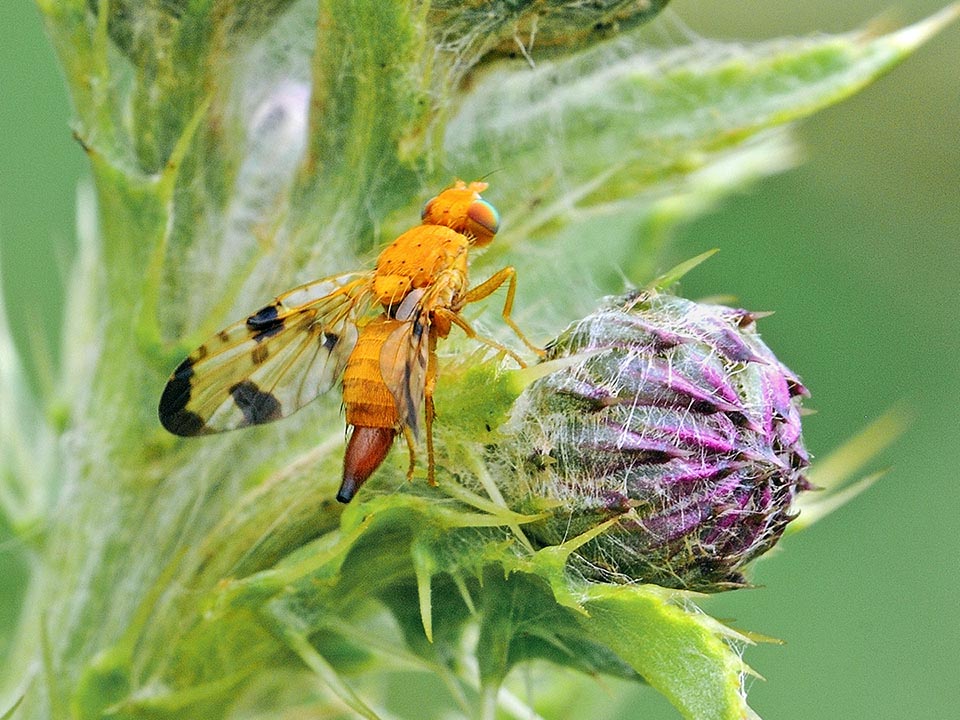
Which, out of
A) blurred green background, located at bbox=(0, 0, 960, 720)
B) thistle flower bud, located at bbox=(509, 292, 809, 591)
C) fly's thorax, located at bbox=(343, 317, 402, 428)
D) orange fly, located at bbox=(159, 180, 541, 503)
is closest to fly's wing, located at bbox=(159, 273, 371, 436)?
orange fly, located at bbox=(159, 180, 541, 503)

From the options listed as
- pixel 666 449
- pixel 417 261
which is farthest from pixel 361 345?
pixel 666 449

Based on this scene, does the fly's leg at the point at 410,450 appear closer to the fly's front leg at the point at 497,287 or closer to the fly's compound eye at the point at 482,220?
the fly's front leg at the point at 497,287

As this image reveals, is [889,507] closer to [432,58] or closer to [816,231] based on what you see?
[816,231]

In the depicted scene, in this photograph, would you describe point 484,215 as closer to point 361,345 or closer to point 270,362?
point 361,345

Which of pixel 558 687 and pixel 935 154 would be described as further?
pixel 935 154

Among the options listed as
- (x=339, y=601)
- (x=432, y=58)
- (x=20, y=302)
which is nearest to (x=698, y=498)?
(x=339, y=601)
